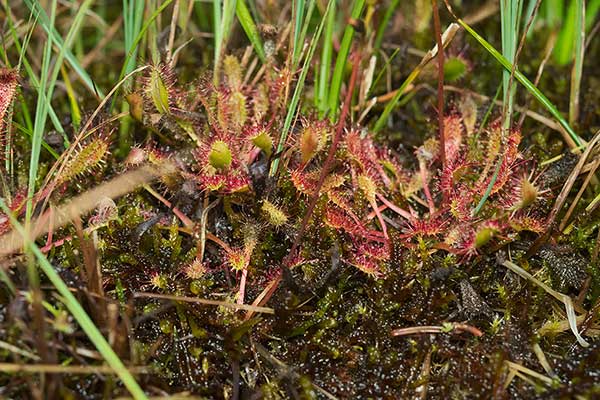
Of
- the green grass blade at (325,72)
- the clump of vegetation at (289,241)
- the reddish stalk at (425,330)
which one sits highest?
the green grass blade at (325,72)

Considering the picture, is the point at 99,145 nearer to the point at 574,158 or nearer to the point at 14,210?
the point at 14,210

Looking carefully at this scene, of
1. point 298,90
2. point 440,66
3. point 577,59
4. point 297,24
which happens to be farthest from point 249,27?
point 577,59

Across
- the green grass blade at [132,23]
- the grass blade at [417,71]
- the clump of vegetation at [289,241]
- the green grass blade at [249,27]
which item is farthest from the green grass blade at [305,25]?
the green grass blade at [132,23]

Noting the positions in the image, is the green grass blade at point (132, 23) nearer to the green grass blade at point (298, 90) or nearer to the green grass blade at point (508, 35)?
the green grass blade at point (298, 90)

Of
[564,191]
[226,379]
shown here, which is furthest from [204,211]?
[564,191]

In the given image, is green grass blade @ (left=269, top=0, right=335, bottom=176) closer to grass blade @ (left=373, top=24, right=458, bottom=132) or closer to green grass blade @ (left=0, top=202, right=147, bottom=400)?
grass blade @ (left=373, top=24, right=458, bottom=132)

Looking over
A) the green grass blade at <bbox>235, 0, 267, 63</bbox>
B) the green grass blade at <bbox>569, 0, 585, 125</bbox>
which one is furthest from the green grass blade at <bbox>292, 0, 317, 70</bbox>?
the green grass blade at <bbox>569, 0, 585, 125</bbox>
